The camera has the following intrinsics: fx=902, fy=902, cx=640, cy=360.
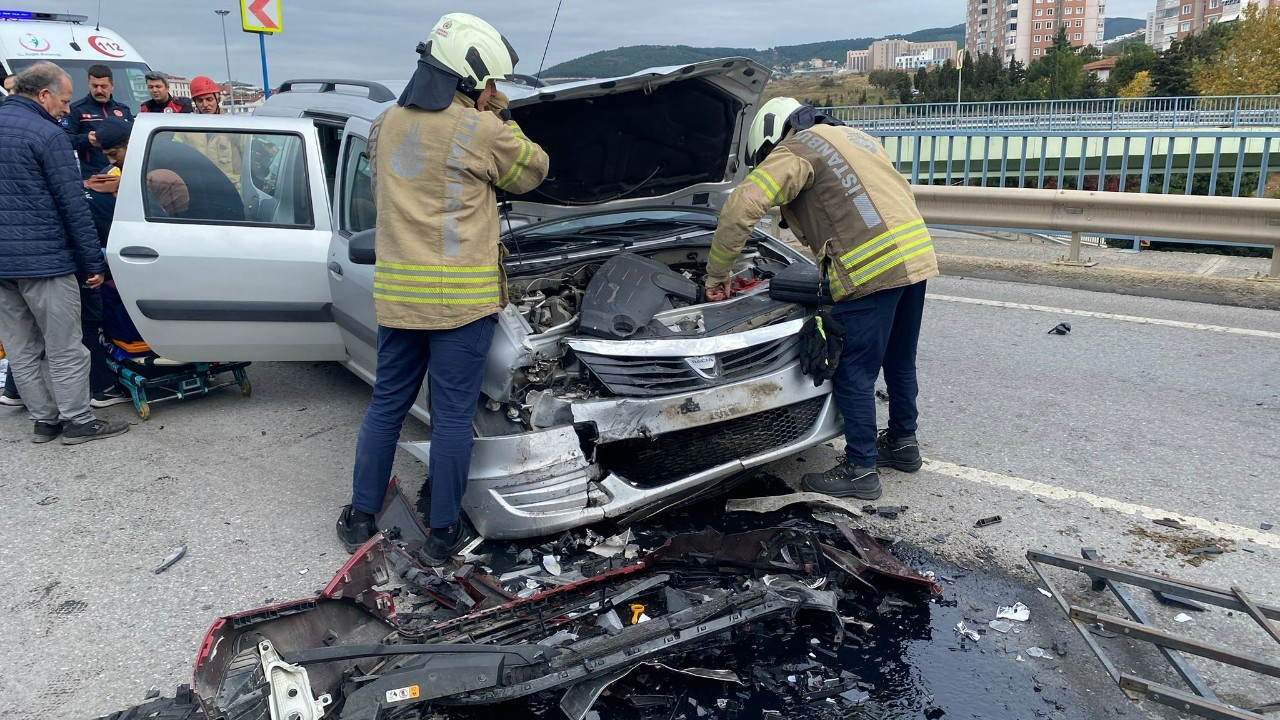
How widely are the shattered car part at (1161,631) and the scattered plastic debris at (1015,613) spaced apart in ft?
0.45

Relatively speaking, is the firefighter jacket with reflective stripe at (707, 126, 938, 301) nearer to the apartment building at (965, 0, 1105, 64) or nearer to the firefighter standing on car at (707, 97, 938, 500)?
the firefighter standing on car at (707, 97, 938, 500)

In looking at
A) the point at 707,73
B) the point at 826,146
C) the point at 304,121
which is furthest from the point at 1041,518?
the point at 304,121

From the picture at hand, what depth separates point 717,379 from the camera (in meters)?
3.41

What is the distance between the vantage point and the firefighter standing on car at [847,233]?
367cm

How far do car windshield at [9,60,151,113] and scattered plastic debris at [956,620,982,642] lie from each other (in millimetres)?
13122

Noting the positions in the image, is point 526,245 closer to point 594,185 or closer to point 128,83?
point 594,185

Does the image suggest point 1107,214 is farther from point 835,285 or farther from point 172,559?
point 172,559

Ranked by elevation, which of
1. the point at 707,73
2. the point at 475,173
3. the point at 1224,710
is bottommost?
the point at 1224,710

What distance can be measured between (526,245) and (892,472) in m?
1.97

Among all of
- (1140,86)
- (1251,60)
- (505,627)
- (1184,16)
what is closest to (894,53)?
(1184,16)

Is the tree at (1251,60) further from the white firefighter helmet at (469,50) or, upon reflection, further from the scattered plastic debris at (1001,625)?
the white firefighter helmet at (469,50)

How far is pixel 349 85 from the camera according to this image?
198 inches

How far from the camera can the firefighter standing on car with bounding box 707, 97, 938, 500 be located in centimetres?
367

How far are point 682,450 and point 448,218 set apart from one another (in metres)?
1.22
